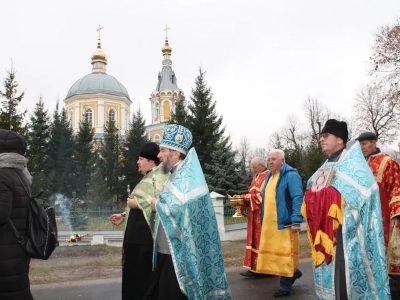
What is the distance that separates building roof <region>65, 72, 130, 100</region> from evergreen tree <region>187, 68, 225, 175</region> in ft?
100

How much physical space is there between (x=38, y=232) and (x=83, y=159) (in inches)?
1452

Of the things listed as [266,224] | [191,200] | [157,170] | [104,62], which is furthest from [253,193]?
[104,62]

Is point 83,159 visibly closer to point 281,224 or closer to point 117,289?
point 117,289

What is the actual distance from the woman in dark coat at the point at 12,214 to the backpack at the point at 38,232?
4 cm

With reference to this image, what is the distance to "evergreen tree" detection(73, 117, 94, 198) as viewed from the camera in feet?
124

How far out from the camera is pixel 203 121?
31453 millimetres

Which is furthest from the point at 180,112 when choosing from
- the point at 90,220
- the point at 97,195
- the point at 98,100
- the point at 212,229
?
the point at 212,229

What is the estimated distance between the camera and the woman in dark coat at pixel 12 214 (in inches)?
143

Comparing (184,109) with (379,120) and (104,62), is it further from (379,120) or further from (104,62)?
(104,62)

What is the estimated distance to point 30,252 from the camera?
3736 millimetres

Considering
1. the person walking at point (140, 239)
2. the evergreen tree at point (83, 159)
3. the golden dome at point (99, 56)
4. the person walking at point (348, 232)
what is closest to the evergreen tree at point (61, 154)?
the evergreen tree at point (83, 159)

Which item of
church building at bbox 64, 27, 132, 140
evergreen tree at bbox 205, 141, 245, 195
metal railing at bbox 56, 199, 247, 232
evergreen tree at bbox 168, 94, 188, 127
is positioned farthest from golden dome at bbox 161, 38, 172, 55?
metal railing at bbox 56, 199, 247, 232

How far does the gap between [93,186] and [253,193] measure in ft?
87.5

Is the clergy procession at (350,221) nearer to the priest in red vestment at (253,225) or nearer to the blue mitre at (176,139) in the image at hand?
the blue mitre at (176,139)
